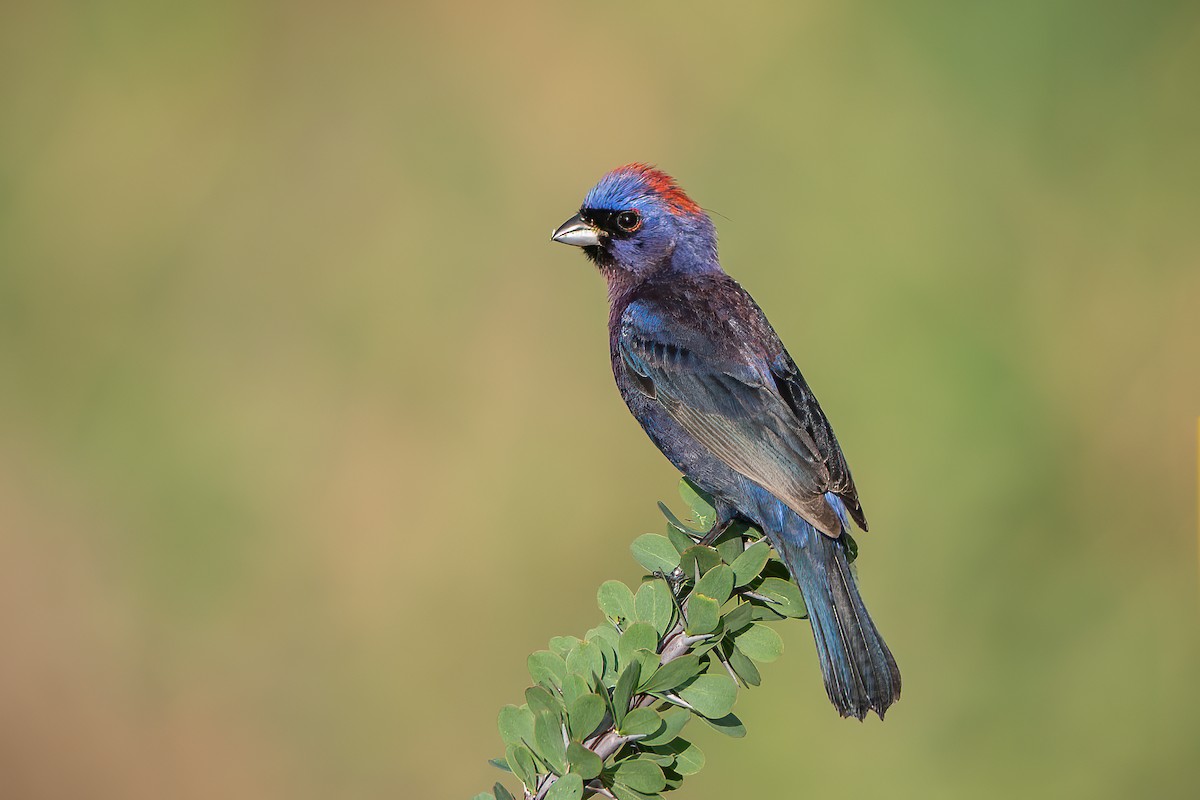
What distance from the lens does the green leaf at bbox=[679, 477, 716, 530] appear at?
8.59 feet

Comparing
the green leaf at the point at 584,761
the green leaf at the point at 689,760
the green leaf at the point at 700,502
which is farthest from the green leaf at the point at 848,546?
the green leaf at the point at 584,761

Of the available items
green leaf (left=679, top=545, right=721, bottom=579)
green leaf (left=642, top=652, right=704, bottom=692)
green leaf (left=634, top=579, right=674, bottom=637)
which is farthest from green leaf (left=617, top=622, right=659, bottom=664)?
green leaf (left=679, top=545, right=721, bottom=579)

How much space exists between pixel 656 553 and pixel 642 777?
55cm

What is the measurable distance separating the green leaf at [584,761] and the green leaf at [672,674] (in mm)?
161

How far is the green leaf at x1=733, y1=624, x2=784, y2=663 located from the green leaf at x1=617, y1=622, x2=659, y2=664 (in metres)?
0.23

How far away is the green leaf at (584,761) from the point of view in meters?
1.30

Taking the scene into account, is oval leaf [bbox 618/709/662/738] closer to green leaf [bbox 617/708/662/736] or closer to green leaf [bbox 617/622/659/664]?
green leaf [bbox 617/708/662/736]

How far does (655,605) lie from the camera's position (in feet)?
5.38

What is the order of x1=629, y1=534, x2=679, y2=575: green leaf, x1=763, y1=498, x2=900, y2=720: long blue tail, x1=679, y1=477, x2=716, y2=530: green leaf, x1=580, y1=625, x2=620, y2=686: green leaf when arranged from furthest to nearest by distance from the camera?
x1=679, y1=477, x2=716, y2=530: green leaf < x1=763, y1=498, x2=900, y2=720: long blue tail < x1=629, y1=534, x2=679, y2=575: green leaf < x1=580, y1=625, x2=620, y2=686: green leaf

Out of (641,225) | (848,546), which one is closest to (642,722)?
(848,546)

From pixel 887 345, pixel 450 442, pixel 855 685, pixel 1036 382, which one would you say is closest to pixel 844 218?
pixel 887 345

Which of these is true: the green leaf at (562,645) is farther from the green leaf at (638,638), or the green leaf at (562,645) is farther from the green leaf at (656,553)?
the green leaf at (656,553)

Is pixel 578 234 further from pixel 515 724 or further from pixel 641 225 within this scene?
pixel 515 724

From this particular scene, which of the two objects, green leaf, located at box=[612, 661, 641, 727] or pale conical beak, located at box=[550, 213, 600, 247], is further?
pale conical beak, located at box=[550, 213, 600, 247]
